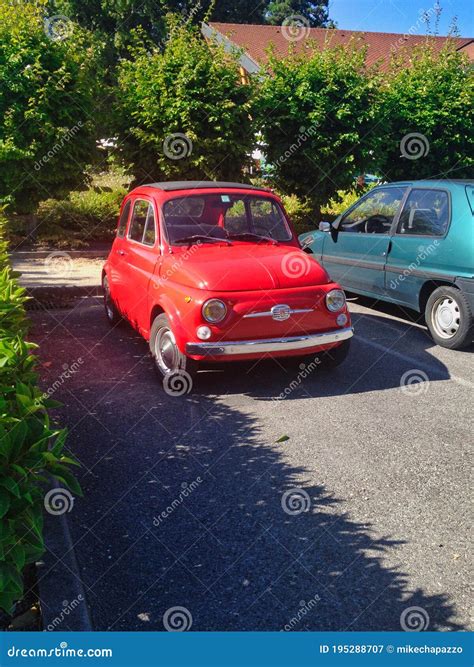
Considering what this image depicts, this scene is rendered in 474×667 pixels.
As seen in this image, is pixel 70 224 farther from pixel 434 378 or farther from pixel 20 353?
pixel 20 353

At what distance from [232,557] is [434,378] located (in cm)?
378

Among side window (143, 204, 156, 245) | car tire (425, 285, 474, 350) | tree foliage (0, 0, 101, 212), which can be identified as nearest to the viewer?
side window (143, 204, 156, 245)

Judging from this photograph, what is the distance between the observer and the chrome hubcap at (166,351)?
609cm

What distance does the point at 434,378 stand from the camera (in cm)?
655

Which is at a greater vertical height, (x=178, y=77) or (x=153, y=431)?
(x=178, y=77)

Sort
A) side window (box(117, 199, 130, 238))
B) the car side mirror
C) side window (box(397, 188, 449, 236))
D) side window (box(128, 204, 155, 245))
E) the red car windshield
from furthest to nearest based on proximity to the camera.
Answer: the car side mirror
side window (box(117, 199, 130, 238))
side window (box(397, 188, 449, 236))
side window (box(128, 204, 155, 245))
the red car windshield

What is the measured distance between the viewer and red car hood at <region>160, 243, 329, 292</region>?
5.93 meters

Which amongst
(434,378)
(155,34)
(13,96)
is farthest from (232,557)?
(155,34)
